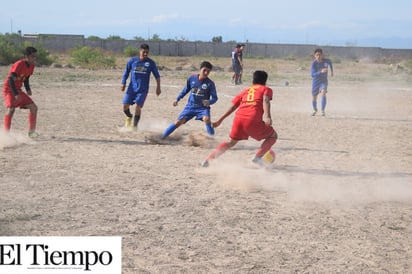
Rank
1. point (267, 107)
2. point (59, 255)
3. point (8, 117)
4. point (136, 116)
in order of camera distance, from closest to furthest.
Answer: point (59, 255)
point (267, 107)
point (8, 117)
point (136, 116)

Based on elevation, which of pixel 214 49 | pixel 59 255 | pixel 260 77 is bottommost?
pixel 59 255

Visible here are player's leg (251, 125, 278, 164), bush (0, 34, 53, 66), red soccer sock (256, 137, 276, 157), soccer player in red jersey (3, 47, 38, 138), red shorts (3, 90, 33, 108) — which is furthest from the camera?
bush (0, 34, 53, 66)

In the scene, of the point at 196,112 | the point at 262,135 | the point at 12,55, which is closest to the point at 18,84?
the point at 196,112

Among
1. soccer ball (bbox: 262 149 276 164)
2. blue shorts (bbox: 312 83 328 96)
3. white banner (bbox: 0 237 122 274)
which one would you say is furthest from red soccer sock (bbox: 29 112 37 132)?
blue shorts (bbox: 312 83 328 96)

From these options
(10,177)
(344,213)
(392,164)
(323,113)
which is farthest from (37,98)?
(344,213)

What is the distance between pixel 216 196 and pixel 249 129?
5.00ft

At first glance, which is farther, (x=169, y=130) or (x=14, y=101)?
(x=169, y=130)

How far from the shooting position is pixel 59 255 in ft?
16.8

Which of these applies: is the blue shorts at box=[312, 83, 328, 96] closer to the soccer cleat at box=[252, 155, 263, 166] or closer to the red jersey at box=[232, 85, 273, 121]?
the soccer cleat at box=[252, 155, 263, 166]

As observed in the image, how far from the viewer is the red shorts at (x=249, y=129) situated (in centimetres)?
847

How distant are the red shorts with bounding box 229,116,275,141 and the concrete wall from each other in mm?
52148

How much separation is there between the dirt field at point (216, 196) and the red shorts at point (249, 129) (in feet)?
1.86

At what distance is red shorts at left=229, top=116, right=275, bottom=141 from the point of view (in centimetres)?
847

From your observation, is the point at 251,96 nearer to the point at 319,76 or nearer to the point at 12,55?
the point at 319,76
